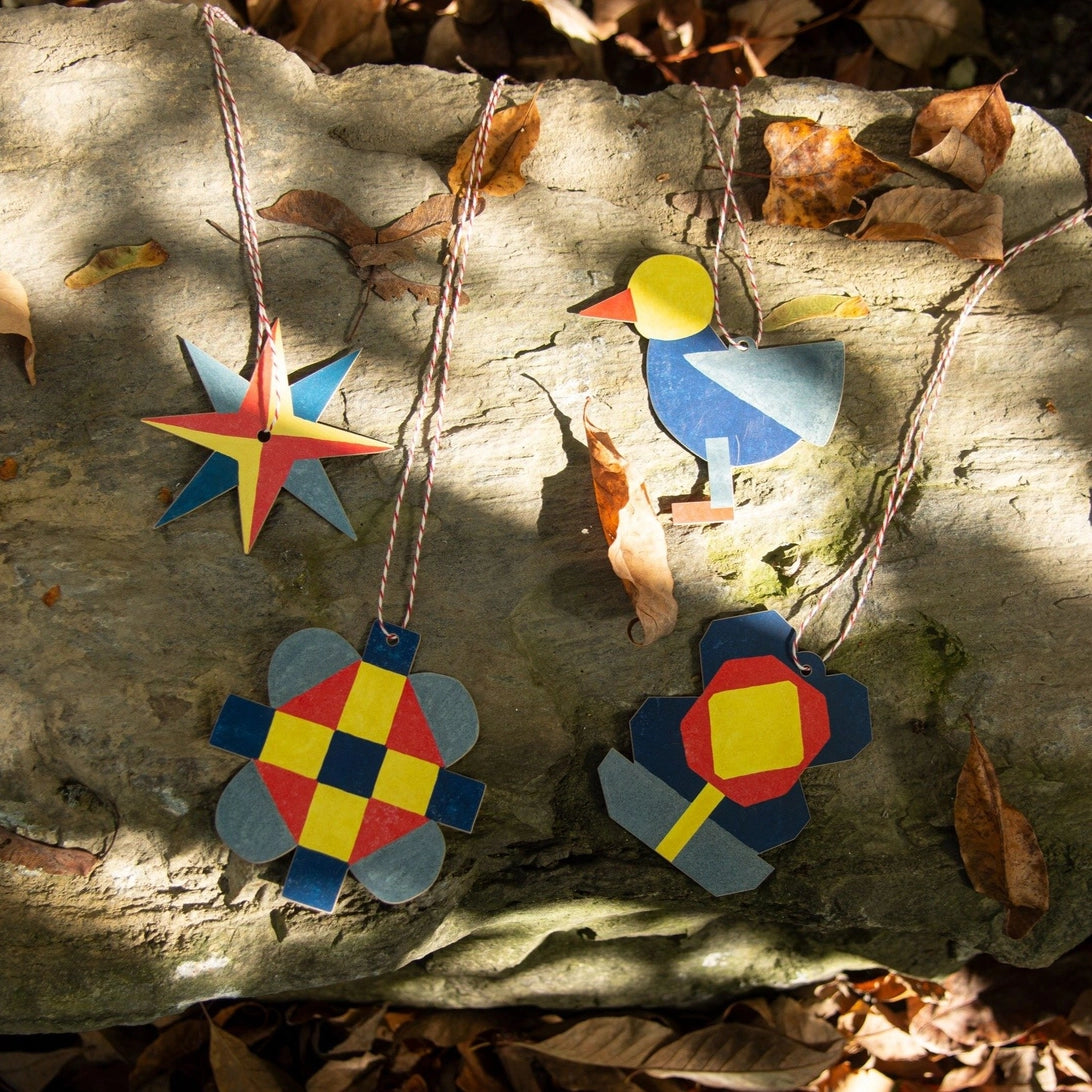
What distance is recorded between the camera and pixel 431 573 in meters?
1.47

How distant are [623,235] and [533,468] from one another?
17.8 inches

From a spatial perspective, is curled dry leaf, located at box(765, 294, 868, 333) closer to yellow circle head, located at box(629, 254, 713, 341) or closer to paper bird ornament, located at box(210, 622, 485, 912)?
yellow circle head, located at box(629, 254, 713, 341)

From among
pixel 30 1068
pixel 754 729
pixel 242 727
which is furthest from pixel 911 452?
pixel 30 1068

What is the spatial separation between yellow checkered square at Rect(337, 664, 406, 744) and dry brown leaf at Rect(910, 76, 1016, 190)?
1240 mm

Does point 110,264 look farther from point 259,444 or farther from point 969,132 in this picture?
point 969,132

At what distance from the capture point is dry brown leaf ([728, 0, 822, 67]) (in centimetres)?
239

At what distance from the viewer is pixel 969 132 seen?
5.41 ft

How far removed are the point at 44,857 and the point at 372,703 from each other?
19.4 inches

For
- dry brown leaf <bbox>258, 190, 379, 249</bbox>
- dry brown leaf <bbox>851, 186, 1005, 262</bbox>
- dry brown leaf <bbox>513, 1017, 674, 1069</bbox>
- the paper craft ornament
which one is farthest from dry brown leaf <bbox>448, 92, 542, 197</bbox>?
dry brown leaf <bbox>513, 1017, 674, 1069</bbox>

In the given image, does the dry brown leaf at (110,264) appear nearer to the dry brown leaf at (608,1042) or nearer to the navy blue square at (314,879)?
the navy blue square at (314,879)

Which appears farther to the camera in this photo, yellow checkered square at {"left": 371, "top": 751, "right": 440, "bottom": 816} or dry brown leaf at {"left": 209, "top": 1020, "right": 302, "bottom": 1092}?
dry brown leaf at {"left": 209, "top": 1020, "right": 302, "bottom": 1092}

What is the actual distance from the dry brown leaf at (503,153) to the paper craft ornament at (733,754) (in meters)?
0.82

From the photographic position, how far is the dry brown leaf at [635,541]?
4.71 feet

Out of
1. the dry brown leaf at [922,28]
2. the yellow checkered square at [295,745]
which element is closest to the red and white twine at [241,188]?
the yellow checkered square at [295,745]
